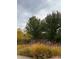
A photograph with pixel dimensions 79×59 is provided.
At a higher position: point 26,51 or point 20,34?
point 20,34

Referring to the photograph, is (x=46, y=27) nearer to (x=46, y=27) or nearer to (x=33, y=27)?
(x=46, y=27)

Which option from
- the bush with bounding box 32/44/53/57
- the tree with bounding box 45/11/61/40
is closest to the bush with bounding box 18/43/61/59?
the bush with bounding box 32/44/53/57

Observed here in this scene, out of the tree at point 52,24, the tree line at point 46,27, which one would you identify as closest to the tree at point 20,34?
the tree line at point 46,27

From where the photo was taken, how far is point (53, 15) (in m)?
1.38

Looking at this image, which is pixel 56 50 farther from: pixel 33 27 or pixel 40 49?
pixel 33 27

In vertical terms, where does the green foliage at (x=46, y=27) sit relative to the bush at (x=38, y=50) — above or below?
above

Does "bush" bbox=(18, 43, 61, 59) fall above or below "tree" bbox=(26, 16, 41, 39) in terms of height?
below

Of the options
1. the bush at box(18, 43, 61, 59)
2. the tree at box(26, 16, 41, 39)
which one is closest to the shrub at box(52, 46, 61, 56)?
the bush at box(18, 43, 61, 59)

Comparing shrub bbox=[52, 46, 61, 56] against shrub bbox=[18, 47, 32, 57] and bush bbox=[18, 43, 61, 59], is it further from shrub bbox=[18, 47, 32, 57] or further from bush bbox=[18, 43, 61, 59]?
shrub bbox=[18, 47, 32, 57]

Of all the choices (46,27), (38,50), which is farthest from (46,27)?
(38,50)

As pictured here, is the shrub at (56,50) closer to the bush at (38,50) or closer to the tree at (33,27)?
the bush at (38,50)

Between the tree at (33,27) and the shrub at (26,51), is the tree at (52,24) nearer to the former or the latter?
the tree at (33,27)
